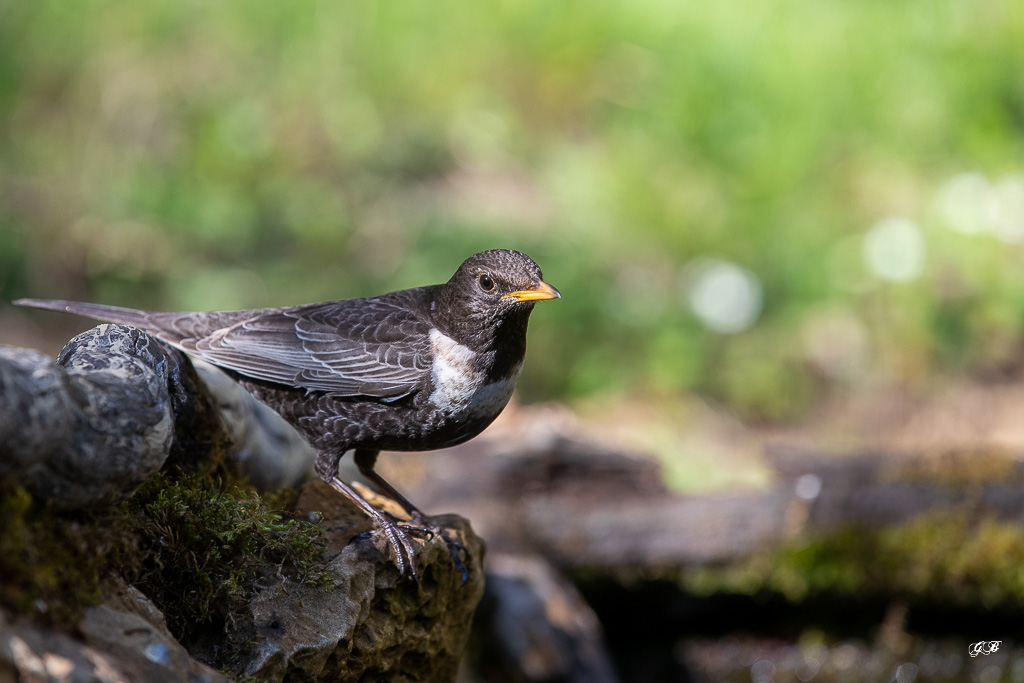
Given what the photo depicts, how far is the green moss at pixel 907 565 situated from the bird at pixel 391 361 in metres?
2.29

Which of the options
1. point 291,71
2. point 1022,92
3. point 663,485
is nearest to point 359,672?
point 663,485

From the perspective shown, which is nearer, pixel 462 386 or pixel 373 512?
pixel 373 512

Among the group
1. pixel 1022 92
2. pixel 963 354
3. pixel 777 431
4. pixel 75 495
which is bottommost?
pixel 777 431

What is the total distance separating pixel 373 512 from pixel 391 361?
0.65m

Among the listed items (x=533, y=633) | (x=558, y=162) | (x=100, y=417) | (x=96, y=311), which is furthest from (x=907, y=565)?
(x=558, y=162)

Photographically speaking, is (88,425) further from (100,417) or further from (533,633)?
(533,633)

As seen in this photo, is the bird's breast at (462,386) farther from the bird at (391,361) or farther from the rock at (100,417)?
the rock at (100,417)

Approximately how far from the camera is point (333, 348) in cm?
415

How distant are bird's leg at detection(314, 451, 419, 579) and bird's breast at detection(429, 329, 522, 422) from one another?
1.51 ft

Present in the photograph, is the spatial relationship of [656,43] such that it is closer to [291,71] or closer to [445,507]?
[291,71]

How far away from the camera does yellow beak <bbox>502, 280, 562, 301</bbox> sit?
3.74 m

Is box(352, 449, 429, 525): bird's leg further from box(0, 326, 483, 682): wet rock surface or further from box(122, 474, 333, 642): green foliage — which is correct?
box(122, 474, 333, 642): green foliage

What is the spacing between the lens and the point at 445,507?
584 centimetres

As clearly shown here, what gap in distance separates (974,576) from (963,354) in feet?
10.7
